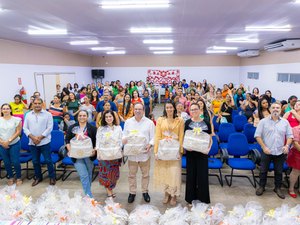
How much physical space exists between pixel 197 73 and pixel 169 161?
43.3 ft

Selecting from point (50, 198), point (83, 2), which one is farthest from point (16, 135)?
point (83, 2)

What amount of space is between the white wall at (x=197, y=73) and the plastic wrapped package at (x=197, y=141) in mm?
13120

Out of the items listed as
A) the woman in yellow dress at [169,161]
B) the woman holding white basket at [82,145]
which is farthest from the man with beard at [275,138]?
the woman holding white basket at [82,145]

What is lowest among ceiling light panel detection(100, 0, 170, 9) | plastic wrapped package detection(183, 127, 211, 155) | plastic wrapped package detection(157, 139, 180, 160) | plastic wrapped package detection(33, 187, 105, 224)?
plastic wrapped package detection(33, 187, 105, 224)

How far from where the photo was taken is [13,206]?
218cm

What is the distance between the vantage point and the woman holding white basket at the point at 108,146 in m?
3.19

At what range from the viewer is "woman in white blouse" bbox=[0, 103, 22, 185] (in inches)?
156

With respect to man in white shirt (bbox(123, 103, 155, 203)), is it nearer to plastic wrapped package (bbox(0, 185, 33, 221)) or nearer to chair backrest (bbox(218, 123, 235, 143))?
plastic wrapped package (bbox(0, 185, 33, 221))

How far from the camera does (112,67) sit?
15.9m

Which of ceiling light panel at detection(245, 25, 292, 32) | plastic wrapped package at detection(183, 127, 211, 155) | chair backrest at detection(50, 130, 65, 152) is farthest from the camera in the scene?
ceiling light panel at detection(245, 25, 292, 32)

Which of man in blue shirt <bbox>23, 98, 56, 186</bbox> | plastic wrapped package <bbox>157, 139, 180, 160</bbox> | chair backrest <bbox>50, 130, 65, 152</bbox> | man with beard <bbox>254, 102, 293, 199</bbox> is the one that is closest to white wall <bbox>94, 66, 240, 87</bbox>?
chair backrest <bbox>50, 130, 65, 152</bbox>

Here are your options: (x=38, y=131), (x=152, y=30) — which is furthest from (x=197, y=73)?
(x=38, y=131)

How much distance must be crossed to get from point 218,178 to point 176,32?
4.27 metres

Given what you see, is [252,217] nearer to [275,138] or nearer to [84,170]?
[275,138]
